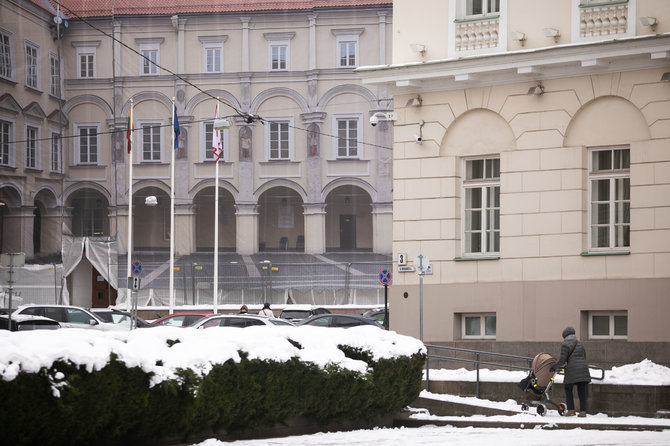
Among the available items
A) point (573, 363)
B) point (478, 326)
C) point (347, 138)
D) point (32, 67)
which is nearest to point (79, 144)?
point (32, 67)

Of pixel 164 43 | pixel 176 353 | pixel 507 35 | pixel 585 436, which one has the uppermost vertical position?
pixel 164 43

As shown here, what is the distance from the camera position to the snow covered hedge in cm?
1292

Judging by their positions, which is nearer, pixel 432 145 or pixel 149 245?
pixel 432 145

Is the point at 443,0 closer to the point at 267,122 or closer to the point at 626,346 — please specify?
the point at 626,346

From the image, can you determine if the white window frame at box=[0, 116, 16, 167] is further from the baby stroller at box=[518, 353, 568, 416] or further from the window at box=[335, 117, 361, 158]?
the baby stroller at box=[518, 353, 568, 416]

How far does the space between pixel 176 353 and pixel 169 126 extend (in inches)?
1922

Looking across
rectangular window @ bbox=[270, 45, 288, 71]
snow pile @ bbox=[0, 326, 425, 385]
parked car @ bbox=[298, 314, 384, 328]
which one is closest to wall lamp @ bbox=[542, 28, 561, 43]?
snow pile @ bbox=[0, 326, 425, 385]

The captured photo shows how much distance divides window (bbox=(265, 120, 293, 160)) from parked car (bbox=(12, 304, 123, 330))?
1037 inches

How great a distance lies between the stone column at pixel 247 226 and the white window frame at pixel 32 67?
12.3 m

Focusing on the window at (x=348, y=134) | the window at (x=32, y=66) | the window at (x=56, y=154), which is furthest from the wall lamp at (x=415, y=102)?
the window at (x=56, y=154)

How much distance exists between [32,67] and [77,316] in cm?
2452

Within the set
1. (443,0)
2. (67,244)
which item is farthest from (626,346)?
(67,244)

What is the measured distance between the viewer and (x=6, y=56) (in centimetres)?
5606

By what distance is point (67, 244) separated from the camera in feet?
186
